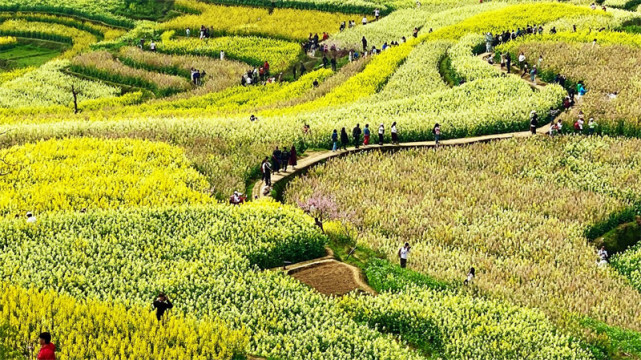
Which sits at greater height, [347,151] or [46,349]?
[46,349]

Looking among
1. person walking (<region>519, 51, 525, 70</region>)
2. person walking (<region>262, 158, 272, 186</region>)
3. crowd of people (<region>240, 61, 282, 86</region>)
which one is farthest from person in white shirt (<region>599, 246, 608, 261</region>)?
crowd of people (<region>240, 61, 282, 86</region>)

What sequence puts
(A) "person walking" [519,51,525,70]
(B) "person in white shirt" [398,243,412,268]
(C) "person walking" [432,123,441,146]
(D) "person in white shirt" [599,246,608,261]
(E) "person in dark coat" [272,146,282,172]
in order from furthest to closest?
(A) "person walking" [519,51,525,70] → (C) "person walking" [432,123,441,146] → (E) "person in dark coat" [272,146,282,172] → (D) "person in white shirt" [599,246,608,261] → (B) "person in white shirt" [398,243,412,268]

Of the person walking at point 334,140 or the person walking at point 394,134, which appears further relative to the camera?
the person walking at point 394,134

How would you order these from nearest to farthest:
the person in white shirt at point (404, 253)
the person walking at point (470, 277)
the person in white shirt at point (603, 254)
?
the person walking at point (470, 277) → the person in white shirt at point (404, 253) → the person in white shirt at point (603, 254)

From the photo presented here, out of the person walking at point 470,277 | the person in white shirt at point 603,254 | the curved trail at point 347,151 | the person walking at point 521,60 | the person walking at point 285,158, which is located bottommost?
the person in white shirt at point 603,254

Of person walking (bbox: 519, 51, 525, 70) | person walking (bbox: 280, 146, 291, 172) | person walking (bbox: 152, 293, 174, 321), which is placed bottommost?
person walking (bbox: 280, 146, 291, 172)

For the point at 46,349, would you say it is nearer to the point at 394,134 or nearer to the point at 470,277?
the point at 470,277

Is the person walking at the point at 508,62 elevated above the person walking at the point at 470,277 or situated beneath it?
elevated above

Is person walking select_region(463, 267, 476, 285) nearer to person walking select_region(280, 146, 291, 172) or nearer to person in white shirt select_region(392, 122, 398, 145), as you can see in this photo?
person walking select_region(280, 146, 291, 172)

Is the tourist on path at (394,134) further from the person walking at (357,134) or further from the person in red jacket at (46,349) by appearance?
the person in red jacket at (46,349)

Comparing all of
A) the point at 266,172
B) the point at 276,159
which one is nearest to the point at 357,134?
the point at 276,159

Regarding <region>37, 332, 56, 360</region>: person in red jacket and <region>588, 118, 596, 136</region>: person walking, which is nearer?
<region>37, 332, 56, 360</region>: person in red jacket

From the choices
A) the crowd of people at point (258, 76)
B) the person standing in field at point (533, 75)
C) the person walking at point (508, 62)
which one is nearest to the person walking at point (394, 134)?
the person standing in field at point (533, 75)

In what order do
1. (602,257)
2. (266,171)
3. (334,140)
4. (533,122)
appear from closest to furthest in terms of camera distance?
(602,257) → (266,171) → (334,140) → (533,122)
